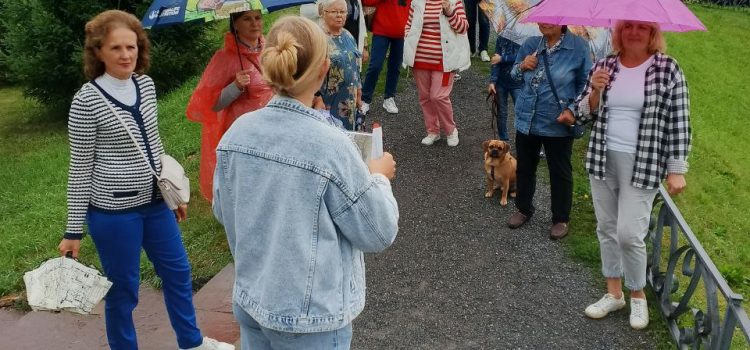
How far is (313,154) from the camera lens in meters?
1.97

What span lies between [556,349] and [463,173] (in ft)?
Result: 9.12

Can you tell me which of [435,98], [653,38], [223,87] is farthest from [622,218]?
[435,98]

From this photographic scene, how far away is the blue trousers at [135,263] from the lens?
10.9 ft

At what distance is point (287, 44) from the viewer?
195 centimetres

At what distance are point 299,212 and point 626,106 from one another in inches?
98.1

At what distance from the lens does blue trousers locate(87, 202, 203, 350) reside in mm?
3309

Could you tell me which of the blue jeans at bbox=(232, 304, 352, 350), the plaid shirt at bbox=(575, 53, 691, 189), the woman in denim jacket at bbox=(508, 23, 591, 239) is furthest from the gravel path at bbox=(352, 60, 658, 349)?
the blue jeans at bbox=(232, 304, 352, 350)

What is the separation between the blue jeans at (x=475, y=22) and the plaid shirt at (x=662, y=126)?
20.6 feet

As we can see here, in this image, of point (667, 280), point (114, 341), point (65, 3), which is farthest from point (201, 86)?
point (65, 3)

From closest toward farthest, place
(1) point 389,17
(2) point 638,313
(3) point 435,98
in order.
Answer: (2) point 638,313
(3) point 435,98
(1) point 389,17

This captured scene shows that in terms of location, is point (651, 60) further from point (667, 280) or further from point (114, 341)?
point (114, 341)

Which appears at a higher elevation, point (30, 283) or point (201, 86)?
point (201, 86)

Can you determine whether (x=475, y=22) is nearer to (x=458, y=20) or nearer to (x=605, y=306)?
(x=458, y=20)

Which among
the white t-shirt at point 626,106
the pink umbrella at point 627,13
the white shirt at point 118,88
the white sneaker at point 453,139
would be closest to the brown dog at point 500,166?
the white sneaker at point 453,139
